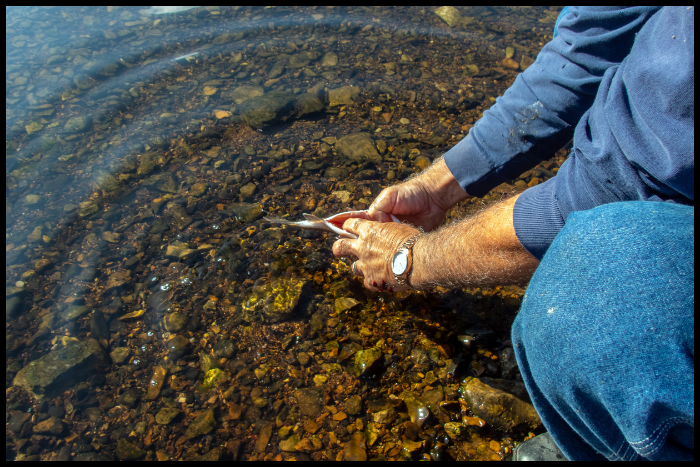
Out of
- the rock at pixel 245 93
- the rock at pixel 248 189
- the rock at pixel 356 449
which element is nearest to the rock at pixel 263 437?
the rock at pixel 356 449

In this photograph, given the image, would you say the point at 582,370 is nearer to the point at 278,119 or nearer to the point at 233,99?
the point at 278,119

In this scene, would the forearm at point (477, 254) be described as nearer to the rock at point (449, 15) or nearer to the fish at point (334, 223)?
the fish at point (334, 223)

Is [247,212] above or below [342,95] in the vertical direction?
below

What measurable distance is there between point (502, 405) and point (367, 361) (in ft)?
2.06

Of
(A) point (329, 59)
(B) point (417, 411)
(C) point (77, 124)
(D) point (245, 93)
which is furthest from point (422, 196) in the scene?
(C) point (77, 124)

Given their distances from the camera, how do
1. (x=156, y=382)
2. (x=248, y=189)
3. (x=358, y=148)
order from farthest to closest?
(x=358, y=148) < (x=248, y=189) < (x=156, y=382)

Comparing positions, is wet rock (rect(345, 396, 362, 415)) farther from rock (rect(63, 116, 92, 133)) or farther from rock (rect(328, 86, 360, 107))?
rock (rect(63, 116, 92, 133))

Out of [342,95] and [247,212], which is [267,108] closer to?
[342,95]

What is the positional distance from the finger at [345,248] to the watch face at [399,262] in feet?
0.94

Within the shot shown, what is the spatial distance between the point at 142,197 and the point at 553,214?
8.65 feet

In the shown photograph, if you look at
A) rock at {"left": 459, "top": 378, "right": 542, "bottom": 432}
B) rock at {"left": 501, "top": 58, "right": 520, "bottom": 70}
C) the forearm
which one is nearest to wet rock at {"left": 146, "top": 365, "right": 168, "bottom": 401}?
the forearm

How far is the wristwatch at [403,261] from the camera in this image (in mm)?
1883

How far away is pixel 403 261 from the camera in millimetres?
1894

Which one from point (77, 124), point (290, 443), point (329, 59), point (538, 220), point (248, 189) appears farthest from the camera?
point (329, 59)
